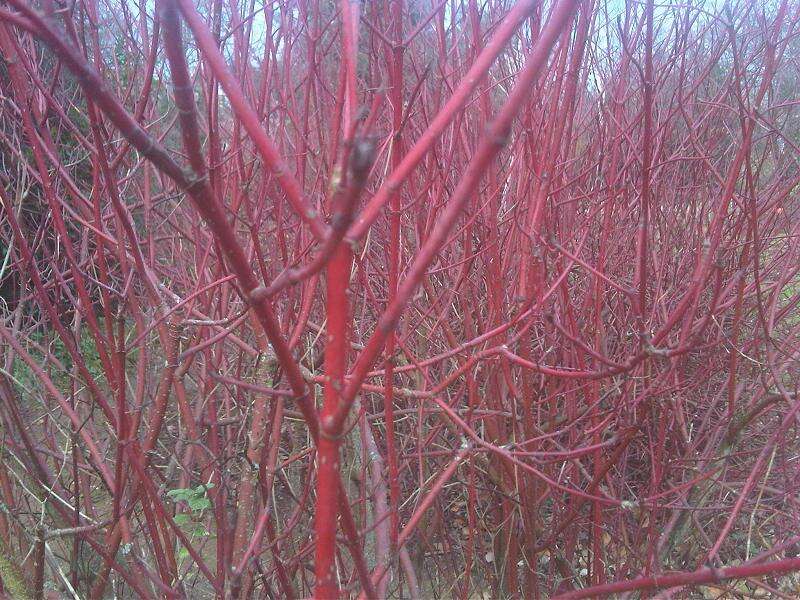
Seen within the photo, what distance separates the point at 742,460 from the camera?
11.7 feet

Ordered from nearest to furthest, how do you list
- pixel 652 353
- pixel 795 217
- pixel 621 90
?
pixel 652 353 → pixel 621 90 → pixel 795 217

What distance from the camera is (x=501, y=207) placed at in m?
3.08

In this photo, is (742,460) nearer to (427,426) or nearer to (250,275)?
(427,426)

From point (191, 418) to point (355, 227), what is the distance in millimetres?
1854

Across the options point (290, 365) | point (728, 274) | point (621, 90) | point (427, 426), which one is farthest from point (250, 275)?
point (728, 274)

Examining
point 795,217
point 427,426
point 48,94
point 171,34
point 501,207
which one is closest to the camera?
point 171,34

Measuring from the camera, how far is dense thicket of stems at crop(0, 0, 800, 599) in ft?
2.41

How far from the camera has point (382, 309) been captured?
2889mm

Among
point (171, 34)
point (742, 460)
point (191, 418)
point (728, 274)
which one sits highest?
point (171, 34)

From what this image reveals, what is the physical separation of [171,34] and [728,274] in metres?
3.64

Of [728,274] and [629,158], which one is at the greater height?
[629,158]

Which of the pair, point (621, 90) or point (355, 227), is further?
point (621, 90)

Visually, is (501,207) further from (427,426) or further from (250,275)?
(250,275)

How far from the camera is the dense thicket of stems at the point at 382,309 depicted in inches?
28.9
